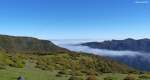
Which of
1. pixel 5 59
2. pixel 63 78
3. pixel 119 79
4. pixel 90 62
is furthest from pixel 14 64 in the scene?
pixel 90 62

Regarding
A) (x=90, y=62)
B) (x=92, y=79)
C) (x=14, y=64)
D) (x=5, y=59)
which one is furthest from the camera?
(x=90, y=62)

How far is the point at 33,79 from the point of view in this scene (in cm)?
3156

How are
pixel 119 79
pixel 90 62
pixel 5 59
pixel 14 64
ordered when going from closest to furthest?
pixel 119 79, pixel 14 64, pixel 5 59, pixel 90 62

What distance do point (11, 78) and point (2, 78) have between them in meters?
0.83

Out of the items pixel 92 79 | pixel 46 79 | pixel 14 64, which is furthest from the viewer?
pixel 14 64

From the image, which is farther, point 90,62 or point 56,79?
point 90,62

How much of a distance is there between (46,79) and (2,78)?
179 inches

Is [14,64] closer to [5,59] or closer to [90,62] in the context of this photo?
[5,59]

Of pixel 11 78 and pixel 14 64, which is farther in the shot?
pixel 14 64

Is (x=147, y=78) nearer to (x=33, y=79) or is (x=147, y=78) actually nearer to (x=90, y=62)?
(x=33, y=79)

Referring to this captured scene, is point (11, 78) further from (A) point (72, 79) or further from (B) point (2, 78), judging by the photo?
(A) point (72, 79)

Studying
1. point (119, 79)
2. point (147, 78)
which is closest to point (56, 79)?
point (119, 79)

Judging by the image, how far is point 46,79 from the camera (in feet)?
107

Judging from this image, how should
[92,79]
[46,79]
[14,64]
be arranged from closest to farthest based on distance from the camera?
1. [92,79]
2. [46,79]
3. [14,64]
